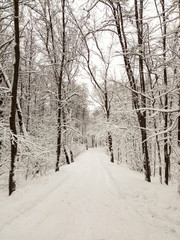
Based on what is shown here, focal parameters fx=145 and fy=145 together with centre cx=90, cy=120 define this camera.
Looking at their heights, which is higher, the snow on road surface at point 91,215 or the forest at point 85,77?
the forest at point 85,77

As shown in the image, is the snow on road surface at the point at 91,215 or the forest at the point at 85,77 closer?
the snow on road surface at the point at 91,215

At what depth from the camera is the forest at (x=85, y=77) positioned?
5570 mm

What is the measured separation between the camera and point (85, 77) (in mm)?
14500

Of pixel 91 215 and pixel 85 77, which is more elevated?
pixel 85 77

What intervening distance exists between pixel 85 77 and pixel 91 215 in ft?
41.7

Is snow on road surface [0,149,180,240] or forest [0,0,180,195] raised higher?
forest [0,0,180,195]

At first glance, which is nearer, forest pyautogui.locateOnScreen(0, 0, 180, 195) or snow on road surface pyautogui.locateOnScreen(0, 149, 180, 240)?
snow on road surface pyautogui.locateOnScreen(0, 149, 180, 240)

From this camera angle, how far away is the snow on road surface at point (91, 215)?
2986 mm

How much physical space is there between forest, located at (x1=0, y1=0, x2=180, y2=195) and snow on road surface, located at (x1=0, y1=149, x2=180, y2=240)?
1.76 meters

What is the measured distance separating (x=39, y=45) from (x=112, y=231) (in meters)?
13.9

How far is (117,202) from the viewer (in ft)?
15.0

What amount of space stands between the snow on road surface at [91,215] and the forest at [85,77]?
1.76m

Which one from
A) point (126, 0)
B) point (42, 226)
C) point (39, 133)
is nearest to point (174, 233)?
point (42, 226)

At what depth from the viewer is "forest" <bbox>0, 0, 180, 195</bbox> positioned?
557cm
